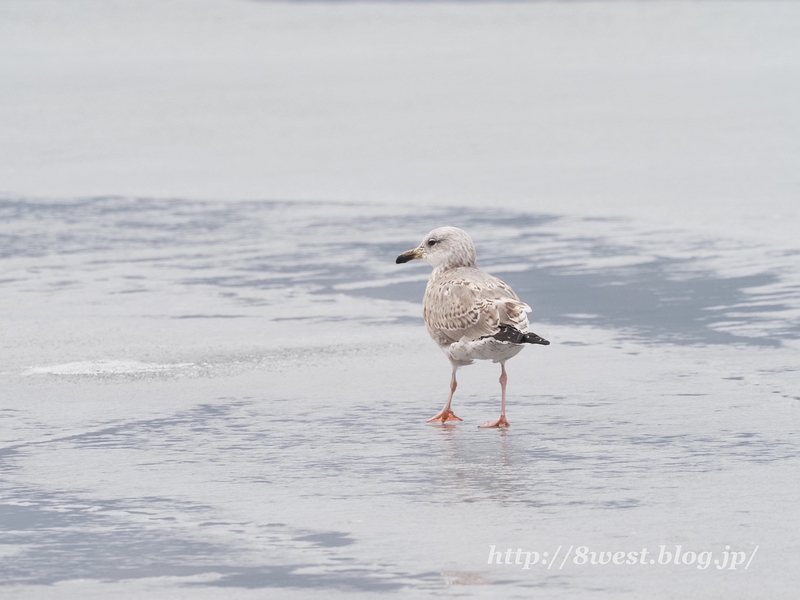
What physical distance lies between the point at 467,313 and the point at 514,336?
1.30ft

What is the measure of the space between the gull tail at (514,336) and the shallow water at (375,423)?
0.44m

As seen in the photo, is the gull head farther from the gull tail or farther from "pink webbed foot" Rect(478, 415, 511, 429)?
"pink webbed foot" Rect(478, 415, 511, 429)

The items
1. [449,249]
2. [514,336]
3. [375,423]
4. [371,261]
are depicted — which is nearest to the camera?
[514,336]

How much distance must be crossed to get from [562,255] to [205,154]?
27.4 feet

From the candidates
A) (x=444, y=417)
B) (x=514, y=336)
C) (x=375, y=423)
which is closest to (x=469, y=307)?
(x=514, y=336)

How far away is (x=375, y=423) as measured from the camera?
22.9 ft

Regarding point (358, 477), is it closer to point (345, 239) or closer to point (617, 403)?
point (617, 403)

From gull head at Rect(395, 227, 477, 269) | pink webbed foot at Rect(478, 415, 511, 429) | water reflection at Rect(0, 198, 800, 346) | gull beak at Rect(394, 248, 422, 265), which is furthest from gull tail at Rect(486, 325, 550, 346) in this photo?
water reflection at Rect(0, 198, 800, 346)

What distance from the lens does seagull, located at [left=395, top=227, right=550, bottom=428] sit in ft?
22.7

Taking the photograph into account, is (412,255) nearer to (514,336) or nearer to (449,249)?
(449,249)

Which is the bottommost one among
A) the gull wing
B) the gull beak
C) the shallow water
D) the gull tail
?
the shallow water

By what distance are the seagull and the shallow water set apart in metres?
0.30

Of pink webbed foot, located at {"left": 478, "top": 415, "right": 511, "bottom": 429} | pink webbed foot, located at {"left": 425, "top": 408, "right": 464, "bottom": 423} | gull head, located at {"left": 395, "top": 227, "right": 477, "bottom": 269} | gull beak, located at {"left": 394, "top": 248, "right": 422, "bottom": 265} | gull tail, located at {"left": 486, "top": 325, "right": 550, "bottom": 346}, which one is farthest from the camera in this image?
gull beak, located at {"left": 394, "top": 248, "right": 422, "bottom": 265}

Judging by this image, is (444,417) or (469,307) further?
(469,307)
